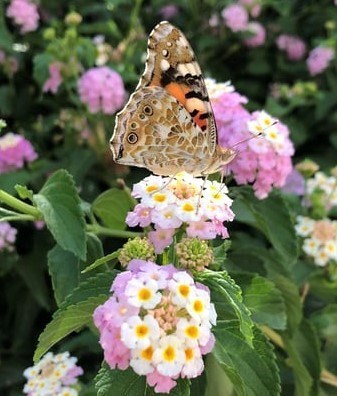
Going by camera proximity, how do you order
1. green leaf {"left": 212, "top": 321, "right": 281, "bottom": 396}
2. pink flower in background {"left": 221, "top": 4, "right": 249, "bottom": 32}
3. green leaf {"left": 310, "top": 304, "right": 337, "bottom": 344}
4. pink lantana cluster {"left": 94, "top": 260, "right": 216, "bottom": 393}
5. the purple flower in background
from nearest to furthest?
1. pink lantana cluster {"left": 94, "top": 260, "right": 216, "bottom": 393}
2. green leaf {"left": 212, "top": 321, "right": 281, "bottom": 396}
3. green leaf {"left": 310, "top": 304, "right": 337, "bottom": 344}
4. the purple flower in background
5. pink flower in background {"left": 221, "top": 4, "right": 249, "bottom": 32}

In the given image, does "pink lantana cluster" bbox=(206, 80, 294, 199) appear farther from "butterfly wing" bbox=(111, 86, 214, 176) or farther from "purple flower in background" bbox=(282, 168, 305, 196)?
"purple flower in background" bbox=(282, 168, 305, 196)

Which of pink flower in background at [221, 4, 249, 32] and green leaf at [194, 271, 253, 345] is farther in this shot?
pink flower in background at [221, 4, 249, 32]

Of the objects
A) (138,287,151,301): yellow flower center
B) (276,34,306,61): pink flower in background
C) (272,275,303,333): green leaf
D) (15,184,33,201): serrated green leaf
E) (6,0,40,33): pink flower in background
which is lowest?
(272,275,303,333): green leaf

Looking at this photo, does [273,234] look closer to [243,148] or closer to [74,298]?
[243,148]

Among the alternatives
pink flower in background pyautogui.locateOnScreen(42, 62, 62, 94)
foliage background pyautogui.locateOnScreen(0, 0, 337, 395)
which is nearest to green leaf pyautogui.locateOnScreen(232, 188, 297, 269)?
foliage background pyautogui.locateOnScreen(0, 0, 337, 395)

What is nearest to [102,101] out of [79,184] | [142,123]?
[79,184]

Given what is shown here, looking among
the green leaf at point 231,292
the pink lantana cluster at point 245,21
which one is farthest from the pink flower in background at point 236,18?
the green leaf at point 231,292

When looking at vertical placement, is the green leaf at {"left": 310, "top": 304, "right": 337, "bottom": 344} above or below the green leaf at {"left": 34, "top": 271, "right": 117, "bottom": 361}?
below
